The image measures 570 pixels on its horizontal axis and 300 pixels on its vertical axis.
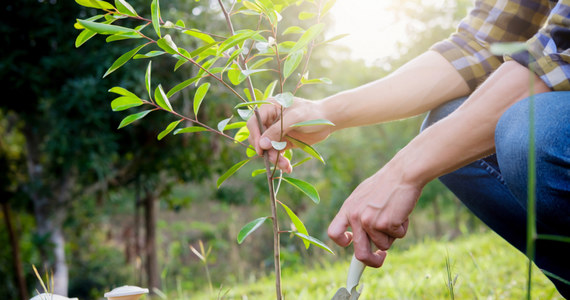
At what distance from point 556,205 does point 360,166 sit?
9303 millimetres

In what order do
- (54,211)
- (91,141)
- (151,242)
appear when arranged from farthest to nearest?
1. (151,242)
2. (54,211)
3. (91,141)

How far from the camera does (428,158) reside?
0.80 meters

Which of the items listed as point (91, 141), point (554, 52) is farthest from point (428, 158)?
point (91, 141)

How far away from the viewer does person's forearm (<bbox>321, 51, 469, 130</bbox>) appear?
1.17 meters

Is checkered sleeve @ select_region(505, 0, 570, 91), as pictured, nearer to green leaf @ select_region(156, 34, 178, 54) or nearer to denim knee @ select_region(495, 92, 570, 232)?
denim knee @ select_region(495, 92, 570, 232)

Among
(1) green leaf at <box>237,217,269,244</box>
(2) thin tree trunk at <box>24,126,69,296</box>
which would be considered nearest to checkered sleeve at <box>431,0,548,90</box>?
(1) green leaf at <box>237,217,269,244</box>

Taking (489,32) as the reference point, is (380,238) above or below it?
below

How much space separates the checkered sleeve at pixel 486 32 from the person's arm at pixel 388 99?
0.12 feet

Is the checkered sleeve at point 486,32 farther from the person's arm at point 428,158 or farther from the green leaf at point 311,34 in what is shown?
the green leaf at point 311,34

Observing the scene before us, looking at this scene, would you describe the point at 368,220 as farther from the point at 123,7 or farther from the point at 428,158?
the point at 123,7

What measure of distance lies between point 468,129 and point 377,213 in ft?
0.82

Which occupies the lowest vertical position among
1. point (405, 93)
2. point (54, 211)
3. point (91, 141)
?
point (54, 211)

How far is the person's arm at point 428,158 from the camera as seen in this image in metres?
0.80

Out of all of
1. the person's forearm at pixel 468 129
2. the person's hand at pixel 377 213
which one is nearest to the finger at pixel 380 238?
the person's hand at pixel 377 213
